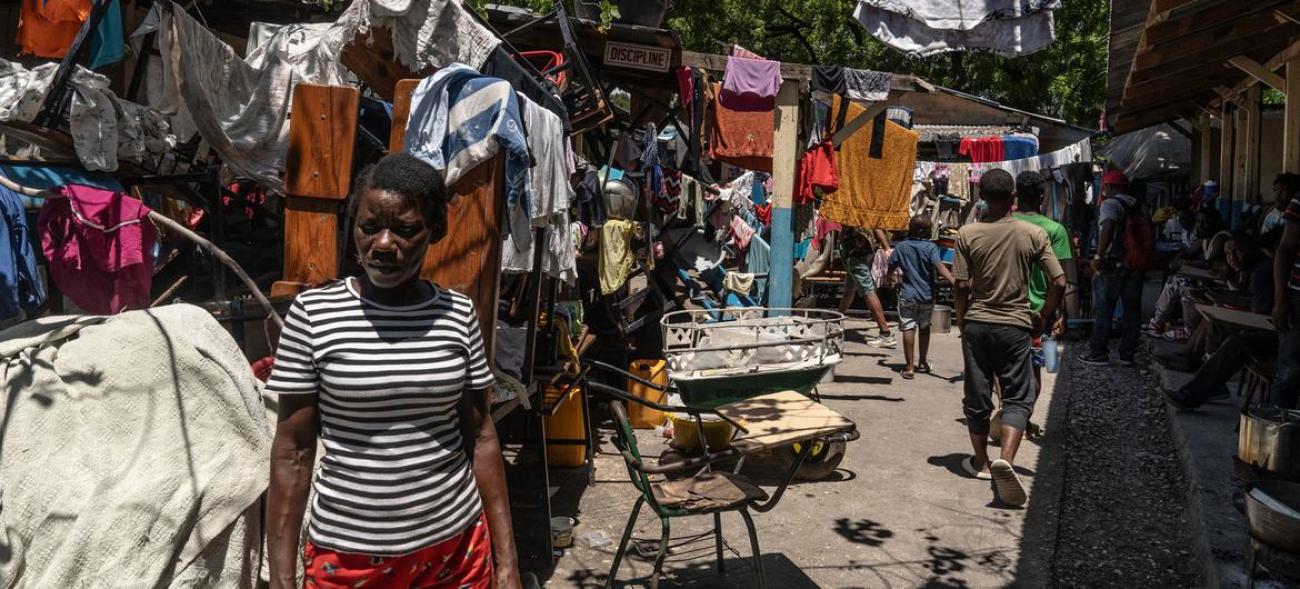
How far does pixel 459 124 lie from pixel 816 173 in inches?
242

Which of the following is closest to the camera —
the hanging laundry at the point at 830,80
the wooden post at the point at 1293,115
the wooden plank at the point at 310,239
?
the wooden plank at the point at 310,239

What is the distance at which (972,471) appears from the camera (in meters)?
6.61

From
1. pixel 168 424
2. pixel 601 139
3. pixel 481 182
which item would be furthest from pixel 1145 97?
pixel 168 424

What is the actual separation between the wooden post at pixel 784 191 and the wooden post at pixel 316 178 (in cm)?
555

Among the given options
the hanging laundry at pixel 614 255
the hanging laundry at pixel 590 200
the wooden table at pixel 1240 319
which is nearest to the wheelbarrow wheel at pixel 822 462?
the hanging laundry at pixel 614 255

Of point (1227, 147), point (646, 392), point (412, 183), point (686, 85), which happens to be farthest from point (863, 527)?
point (1227, 147)

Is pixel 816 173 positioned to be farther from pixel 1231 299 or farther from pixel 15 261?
pixel 15 261

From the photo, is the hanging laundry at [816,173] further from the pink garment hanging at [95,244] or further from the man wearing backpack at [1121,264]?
the pink garment hanging at [95,244]

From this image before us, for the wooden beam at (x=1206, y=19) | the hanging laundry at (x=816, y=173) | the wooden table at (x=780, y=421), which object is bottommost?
the wooden table at (x=780, y=421)

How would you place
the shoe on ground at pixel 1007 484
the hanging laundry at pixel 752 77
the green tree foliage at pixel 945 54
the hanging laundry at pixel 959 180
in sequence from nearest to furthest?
the shoe on ground at pixel 1007 484 → the hanging laundry at pixel 752 77 → the hanging laundry at pixel 959 180 → the green tree foliage at pixel 945 54

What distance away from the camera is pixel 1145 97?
13719 millimetres

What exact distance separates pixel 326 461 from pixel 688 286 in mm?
8466

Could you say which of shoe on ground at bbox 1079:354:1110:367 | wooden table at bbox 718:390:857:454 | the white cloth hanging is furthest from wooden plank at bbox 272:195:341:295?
shoe on ground at bbox 1079:354:1110:367

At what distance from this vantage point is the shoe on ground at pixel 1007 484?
5.76 meters
